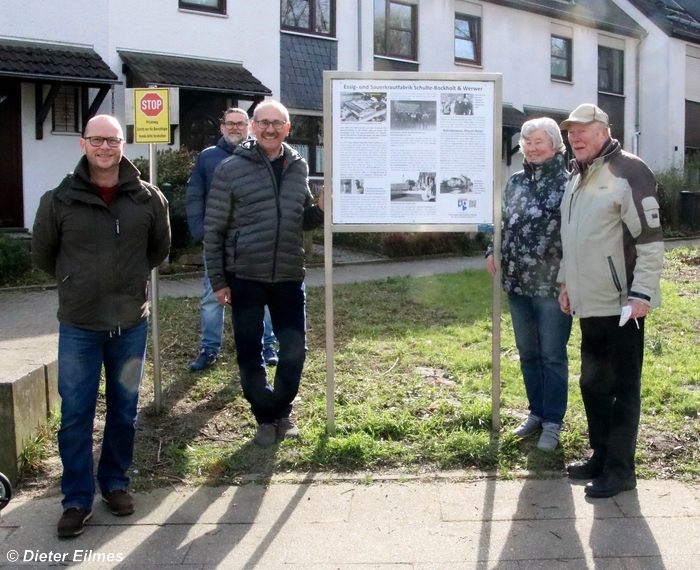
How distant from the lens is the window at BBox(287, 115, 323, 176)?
63.3 ft

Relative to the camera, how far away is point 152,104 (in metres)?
5.67

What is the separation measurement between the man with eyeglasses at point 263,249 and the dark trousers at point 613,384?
1.71 metres

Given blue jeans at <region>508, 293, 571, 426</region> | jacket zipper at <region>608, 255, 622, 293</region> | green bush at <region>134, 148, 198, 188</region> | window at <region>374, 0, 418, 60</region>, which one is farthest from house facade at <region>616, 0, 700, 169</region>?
jacket zipper at <region>608, 255, 622, 293</region>

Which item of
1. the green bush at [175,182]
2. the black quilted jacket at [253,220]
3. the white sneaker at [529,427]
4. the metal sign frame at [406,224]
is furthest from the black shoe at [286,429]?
the green bush at [175,182]

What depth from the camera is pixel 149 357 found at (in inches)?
278

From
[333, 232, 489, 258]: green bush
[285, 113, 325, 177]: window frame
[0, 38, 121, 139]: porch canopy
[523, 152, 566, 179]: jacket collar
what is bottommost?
[333, 232, 489, 258]: green bush

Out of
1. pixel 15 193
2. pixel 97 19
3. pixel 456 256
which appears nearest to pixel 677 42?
pixel 456 256

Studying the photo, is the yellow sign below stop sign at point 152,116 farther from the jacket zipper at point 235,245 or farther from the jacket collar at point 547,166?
the jacket collar at point 547,166

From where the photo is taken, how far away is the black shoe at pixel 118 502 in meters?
4.21

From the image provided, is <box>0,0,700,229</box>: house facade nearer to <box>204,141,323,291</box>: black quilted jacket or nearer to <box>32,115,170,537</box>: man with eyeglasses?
<box>204,141,323,291</box>: black quilted jacket

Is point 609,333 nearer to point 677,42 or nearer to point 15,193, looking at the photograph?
point 15,193

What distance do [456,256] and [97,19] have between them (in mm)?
7734

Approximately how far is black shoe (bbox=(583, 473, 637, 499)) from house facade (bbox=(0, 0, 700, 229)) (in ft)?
39.3

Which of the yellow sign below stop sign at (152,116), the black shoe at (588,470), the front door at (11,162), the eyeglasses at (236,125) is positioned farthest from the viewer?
the front door at (11,162)
